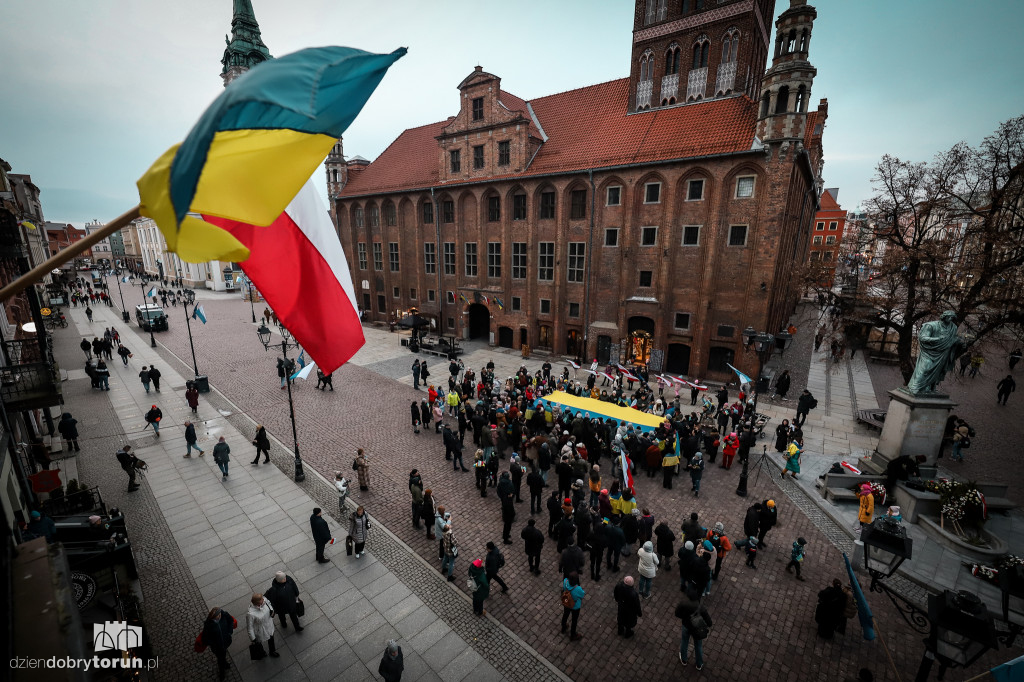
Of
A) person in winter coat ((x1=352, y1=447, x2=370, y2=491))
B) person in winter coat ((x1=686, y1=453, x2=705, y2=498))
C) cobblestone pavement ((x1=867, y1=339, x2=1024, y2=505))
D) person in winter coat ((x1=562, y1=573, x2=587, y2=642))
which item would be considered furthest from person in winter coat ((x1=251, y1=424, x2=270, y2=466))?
cobblestone pavement ((x1=867, y1=339, x2=1024, y2=505))

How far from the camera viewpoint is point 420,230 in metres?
34.1

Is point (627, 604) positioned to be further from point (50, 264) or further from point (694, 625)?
point (50, 264)

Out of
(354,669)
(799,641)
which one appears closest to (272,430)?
(354,669)

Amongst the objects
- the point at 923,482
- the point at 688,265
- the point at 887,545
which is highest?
the point at 688,265

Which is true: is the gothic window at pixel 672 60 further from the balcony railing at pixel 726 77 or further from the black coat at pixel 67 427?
the black coat at pixel 67 427

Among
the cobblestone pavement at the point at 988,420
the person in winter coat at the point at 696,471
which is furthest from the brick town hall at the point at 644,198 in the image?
the person in winter coat at the point at 696,471

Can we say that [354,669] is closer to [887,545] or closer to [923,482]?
[887,545]

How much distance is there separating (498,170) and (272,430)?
69.8ft

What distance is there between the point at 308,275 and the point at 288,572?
24.0ft

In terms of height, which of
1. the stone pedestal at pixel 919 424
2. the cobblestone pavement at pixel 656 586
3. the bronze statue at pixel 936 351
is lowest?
the cobblestone pavement at pixel 656 586

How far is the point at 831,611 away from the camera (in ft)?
25.0

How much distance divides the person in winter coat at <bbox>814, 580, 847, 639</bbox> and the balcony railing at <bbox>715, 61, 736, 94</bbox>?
84.4ft

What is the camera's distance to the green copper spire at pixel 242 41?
4594 cm

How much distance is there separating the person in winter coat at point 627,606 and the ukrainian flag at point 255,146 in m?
7.74
